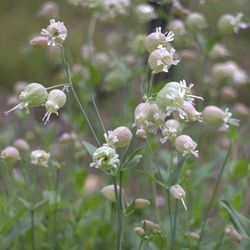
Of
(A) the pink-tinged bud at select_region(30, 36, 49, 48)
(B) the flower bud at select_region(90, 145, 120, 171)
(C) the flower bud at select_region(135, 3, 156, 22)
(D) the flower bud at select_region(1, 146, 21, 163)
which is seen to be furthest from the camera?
(C) the flower bud at select_region(135, 3, 156, 22)

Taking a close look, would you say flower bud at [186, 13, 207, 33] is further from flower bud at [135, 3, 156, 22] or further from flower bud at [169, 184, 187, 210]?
flower bud at [169, 184, 187, 210]

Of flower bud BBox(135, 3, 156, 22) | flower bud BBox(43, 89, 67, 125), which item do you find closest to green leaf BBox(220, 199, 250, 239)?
flower bud BBox(43, 89, 67, 125)

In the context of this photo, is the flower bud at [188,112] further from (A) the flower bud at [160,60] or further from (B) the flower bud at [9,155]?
(B) the flower bud at [9,155]

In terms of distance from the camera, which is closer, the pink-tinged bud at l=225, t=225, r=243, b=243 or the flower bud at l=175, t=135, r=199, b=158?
the flower bud at l=175, t=135, r=199, b=158

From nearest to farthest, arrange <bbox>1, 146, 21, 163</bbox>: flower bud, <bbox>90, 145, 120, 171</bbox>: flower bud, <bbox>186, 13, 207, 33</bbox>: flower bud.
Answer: <bbox>90, 145, 120, 171</bbox>: flower bud, <bbox>1, 146, 21, 163</bbox>: flower bud, <bbox>186, 13, 207, 33</bbox>: flower bud

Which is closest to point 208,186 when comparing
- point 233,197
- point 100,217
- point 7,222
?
point 100,217

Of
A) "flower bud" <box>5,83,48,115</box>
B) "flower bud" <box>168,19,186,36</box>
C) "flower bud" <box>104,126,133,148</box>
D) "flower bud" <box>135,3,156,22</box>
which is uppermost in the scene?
"flower bud" <box>135,3,156,22</box>

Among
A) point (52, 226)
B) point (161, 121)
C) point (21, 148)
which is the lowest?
point (52, 226)

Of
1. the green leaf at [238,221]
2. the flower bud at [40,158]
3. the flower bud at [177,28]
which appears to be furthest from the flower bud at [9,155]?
the flower bud at [177,28]

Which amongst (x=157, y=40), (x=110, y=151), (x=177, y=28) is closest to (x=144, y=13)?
(x=177, y=28)

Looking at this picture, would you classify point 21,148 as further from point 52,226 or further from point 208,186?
point 208,186
